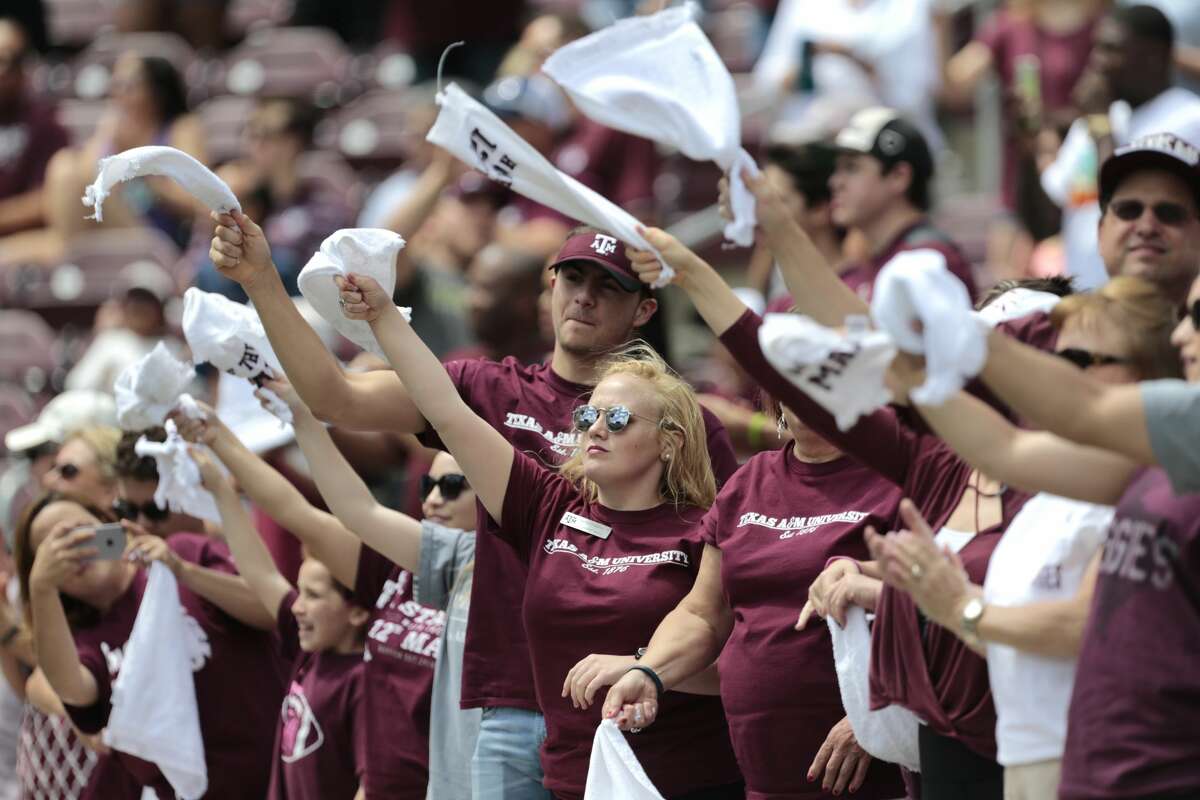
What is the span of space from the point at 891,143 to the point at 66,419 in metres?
3.15

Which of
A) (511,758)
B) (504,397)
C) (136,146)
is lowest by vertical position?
(136,146)

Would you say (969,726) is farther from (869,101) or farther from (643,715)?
(869,101)

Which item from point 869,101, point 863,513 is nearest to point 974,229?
point 869,101

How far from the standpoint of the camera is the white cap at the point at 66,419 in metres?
6.89

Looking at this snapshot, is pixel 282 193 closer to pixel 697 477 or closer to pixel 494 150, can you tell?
pixel 697 477

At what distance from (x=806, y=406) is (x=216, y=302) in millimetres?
2043

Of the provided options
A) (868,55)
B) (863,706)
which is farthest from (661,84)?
(868,55)

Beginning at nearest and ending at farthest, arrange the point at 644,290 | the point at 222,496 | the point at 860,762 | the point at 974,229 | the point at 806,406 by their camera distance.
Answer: the point at 806,406 → the point at 860,762 → the point at 644,290 → the point at 222,496 → the point at 974,229

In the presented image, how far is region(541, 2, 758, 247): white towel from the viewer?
3697mm

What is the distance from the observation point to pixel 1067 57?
841cm

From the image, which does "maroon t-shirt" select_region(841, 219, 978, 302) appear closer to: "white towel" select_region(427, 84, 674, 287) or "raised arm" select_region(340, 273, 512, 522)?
"raised arm" select_region(340, 273, 512, 522)

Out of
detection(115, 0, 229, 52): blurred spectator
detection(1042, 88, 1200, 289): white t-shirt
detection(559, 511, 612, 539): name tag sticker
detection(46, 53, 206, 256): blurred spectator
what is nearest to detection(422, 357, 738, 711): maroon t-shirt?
detection(559, 511, 612, 539): name tag sticker

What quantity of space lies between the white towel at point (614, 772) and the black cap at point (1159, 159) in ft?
5.45

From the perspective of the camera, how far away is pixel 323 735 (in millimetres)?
5270
